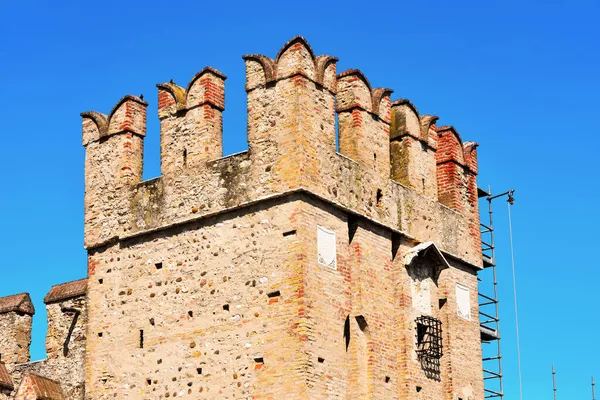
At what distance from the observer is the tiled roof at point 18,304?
80.9 ft

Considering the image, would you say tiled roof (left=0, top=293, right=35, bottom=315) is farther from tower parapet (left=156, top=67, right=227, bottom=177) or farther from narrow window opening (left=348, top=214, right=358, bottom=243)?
narrow window opening (left=348, top=214, right=358, bottom=243)

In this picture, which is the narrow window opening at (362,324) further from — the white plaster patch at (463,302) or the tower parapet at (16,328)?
the tower parapet at (16,328)

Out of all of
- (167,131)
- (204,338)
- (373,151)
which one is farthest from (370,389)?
(167,131)

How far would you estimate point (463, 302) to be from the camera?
25031 mm

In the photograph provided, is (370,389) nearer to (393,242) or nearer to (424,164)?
(393,242)

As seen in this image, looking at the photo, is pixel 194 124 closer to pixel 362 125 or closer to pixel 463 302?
pixel 362 125

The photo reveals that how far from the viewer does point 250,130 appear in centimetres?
2231

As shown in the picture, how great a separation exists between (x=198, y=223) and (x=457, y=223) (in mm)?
5511

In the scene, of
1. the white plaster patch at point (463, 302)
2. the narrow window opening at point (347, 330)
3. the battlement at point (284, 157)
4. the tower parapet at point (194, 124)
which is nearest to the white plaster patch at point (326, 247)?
the battlement at point (284, 157)

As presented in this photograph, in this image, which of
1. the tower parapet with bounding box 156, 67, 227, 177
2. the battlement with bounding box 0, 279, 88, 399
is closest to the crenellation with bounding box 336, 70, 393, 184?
the tower parapet with bounding box 156, 67, 227, 177

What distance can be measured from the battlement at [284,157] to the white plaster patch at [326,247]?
54 cm

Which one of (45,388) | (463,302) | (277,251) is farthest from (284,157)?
(45,388)

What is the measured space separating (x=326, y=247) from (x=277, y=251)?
0.87 m

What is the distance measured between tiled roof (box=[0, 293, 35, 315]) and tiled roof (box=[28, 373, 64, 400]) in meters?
1.64
